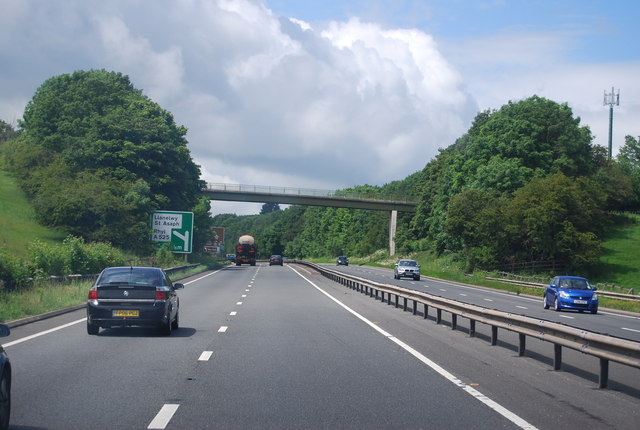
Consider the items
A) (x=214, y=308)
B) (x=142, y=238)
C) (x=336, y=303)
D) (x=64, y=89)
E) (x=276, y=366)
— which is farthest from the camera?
(x=64, y=89)

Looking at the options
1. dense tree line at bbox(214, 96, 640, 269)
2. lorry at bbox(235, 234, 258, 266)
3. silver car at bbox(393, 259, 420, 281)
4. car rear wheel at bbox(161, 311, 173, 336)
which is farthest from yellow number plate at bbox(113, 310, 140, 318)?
lorry at bbox(235, 234, 258, 266)

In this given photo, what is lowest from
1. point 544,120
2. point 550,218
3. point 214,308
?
point 214,308

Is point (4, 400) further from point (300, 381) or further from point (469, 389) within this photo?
point (469, 389)

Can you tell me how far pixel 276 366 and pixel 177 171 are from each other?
237 feet

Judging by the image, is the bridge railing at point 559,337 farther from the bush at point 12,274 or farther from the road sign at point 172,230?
the road sign at point 172,230

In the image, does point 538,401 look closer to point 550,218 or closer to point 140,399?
point 140,399

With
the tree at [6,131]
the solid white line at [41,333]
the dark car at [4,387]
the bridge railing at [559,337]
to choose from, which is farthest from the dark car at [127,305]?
the tree at [6,131]

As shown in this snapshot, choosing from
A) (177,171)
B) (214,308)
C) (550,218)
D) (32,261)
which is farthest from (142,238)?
(214,308)

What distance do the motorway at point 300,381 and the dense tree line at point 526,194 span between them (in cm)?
5758

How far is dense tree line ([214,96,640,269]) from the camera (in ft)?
239

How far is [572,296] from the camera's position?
32.3m

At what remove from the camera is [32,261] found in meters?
33.7

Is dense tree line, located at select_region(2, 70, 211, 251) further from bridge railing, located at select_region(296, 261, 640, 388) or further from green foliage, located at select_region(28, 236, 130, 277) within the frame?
bridge railing, located at select_region(296, 261, 640, 388)

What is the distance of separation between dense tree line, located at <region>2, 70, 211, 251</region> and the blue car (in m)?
41.0
